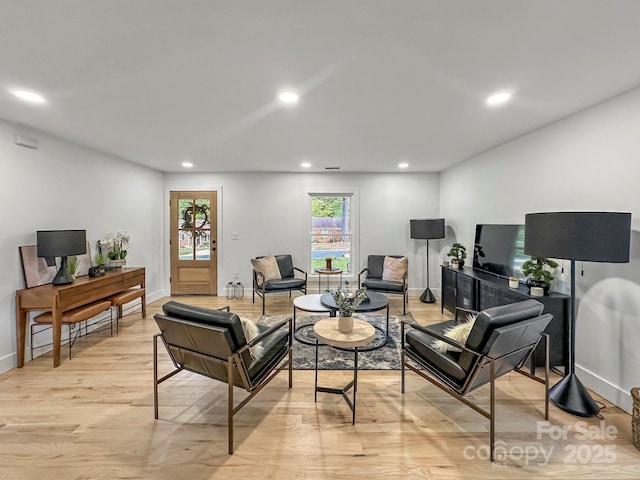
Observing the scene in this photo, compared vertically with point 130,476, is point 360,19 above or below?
above

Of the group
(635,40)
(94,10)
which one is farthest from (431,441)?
(94,10)

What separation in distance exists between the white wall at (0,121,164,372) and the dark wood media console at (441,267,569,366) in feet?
16.7

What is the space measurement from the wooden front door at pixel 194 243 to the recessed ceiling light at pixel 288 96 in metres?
3.66

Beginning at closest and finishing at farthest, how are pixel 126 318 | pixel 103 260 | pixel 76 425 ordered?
pixel 76 425 → pixel 103 260 → pixel 126 318

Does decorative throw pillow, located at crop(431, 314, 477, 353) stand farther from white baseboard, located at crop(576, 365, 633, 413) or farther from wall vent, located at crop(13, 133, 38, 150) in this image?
wall vent, located at crop(13, 133, 38, 150)

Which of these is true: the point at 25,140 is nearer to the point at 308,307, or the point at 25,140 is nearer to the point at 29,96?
the point at 29,96

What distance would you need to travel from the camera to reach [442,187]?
18.2 feet

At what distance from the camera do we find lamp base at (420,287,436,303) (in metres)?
5.21

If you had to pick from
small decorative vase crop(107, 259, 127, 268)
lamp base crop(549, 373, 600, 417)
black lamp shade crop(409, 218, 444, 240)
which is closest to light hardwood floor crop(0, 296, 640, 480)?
lamp base crop(549, 373, 600, 417)

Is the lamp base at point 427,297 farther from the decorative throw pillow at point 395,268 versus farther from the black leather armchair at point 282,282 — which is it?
the black leather armchair at point 282,282

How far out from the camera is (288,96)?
2.33 meters

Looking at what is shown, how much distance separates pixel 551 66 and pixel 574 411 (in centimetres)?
250

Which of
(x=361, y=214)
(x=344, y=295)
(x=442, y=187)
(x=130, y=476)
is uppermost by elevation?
(x=442, y=187)

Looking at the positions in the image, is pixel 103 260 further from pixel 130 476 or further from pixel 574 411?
pixel 574 411
